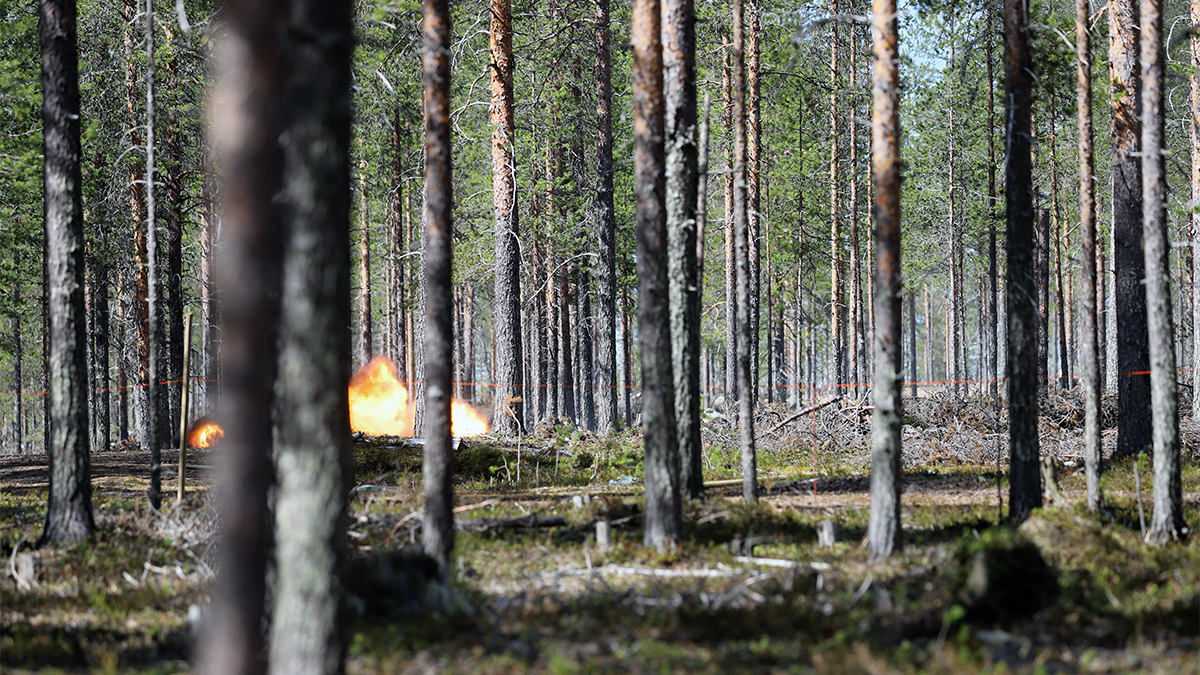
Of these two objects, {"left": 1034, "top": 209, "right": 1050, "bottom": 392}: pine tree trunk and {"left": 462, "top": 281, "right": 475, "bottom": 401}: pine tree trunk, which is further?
{"left": 462, "top": 281, "right": 475, "bottom": 401}: pine tree trunk

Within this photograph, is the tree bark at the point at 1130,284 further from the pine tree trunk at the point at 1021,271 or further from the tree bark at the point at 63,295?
the tree bark at the point at 63,295

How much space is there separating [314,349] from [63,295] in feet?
23.8

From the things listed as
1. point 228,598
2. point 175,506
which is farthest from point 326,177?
point 175,506

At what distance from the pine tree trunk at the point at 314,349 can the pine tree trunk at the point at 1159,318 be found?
28.5ft

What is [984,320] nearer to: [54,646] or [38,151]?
[38,151]

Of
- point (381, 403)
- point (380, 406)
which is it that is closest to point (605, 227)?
point (381, 403)

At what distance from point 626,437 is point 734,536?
932cm

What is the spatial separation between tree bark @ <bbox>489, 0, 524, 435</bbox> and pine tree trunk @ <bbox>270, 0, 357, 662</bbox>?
11.8m

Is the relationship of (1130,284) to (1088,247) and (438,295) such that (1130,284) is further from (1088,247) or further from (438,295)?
(438,295)

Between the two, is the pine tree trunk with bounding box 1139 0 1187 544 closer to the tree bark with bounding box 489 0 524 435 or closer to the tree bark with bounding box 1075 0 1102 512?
the tree bark with bounding box 1075 0 1102 512

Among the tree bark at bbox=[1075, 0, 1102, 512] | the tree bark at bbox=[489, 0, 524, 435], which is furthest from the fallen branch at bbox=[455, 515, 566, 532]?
the tree bark at bbox=[1075, 0, 1102, 512]

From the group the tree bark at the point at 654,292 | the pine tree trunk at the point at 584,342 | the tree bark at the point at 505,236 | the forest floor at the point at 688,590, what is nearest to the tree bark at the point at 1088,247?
the forest floor at the point at 688,590

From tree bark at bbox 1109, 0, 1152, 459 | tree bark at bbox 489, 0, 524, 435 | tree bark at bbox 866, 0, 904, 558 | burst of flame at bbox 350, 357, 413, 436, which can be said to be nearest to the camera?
tree bark at bbox 866, 0, 904, 558

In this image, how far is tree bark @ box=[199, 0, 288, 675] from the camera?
4441 mm
